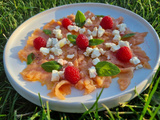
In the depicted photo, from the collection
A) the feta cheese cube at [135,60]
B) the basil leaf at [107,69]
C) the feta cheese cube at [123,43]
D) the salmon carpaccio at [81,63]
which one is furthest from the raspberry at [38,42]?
the feta cheese cube at [135,60]

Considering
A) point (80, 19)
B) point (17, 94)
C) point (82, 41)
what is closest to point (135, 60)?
point (82, 41)

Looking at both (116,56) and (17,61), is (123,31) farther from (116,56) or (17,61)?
(17,61)

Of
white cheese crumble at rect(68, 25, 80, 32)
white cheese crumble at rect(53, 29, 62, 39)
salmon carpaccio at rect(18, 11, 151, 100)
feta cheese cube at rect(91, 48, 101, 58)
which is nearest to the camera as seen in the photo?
salmon carpaccio at rect(18, 11, 151, 100)

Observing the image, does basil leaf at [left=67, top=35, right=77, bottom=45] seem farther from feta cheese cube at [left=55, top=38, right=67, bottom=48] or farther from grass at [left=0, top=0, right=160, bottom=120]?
grass at [left=0, top=0, right=160, bottom=120]

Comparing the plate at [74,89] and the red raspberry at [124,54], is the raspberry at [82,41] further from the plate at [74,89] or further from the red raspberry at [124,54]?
the plate at [74,89]

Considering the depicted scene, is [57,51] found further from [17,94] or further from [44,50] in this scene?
[17,94]

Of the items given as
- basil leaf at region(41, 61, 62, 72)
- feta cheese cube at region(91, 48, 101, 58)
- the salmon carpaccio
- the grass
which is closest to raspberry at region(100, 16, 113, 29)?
the salmon carpaccio
